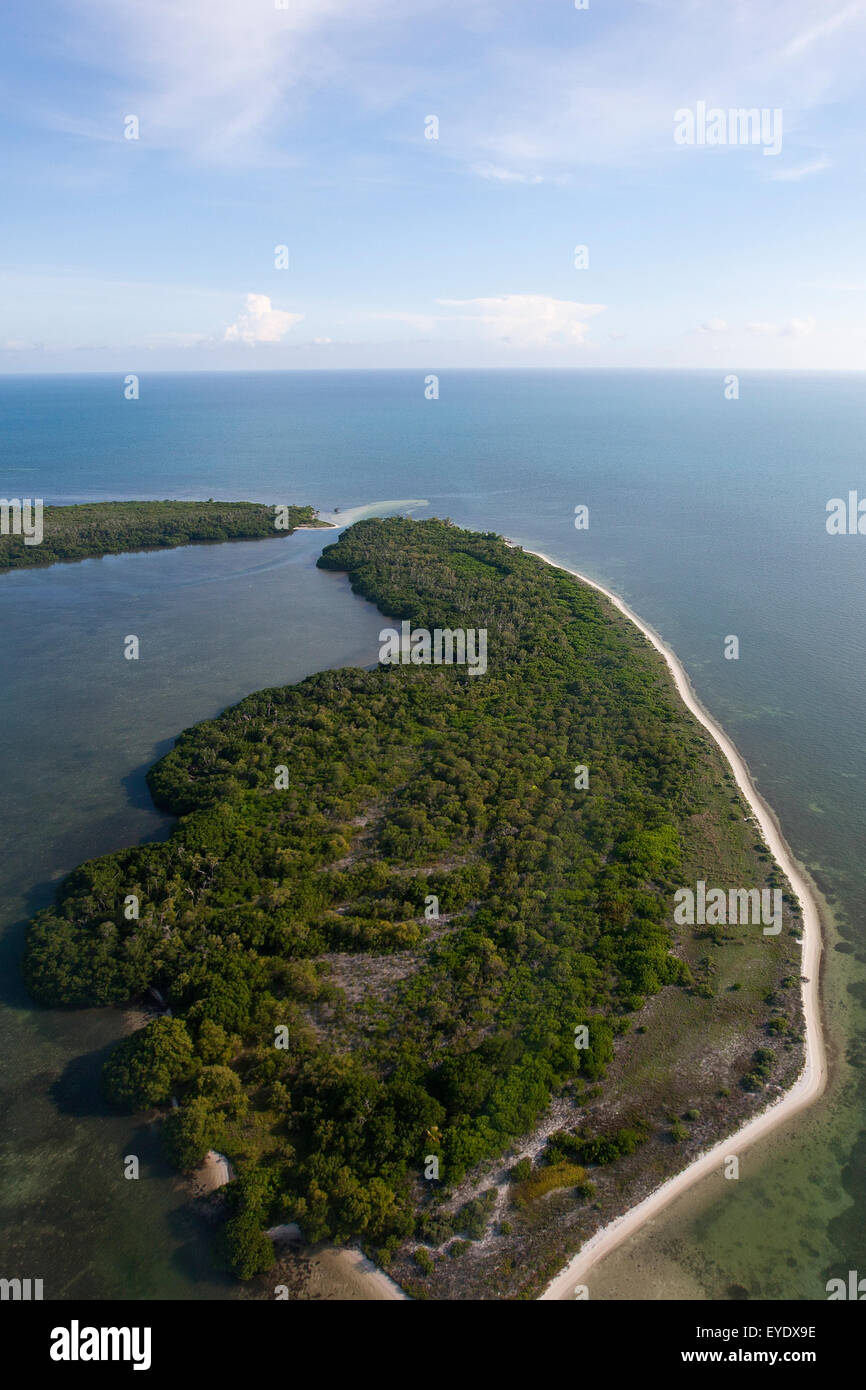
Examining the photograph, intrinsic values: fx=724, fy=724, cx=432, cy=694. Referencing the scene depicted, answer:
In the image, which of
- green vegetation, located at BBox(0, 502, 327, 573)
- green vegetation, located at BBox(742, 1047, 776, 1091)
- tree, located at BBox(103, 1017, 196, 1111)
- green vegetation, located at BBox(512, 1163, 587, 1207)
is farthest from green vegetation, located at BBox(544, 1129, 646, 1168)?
green vegetation, located at BBox(0, 502, 327, 573)

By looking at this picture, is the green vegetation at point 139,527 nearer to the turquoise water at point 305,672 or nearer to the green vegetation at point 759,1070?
the turquoise water at point 305,672

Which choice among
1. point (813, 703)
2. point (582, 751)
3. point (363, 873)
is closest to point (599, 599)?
point (813, 703)

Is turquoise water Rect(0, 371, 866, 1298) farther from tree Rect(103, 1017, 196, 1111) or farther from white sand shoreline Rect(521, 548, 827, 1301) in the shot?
tree Rect(103, 1017, 196, 1111)

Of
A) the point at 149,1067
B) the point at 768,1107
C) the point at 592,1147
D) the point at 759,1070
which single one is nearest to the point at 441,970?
the point at 592,1147

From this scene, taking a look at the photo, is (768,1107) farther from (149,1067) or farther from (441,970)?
(149,1067)

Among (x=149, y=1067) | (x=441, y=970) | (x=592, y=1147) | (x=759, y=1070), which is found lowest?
(x=592, y=1147)

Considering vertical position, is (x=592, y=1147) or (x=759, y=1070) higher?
(x=759, y=1070)

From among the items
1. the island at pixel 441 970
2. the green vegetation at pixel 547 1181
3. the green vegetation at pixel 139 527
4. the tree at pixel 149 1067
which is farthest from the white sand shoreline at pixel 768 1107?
the green vegetation at pixel 139 527
